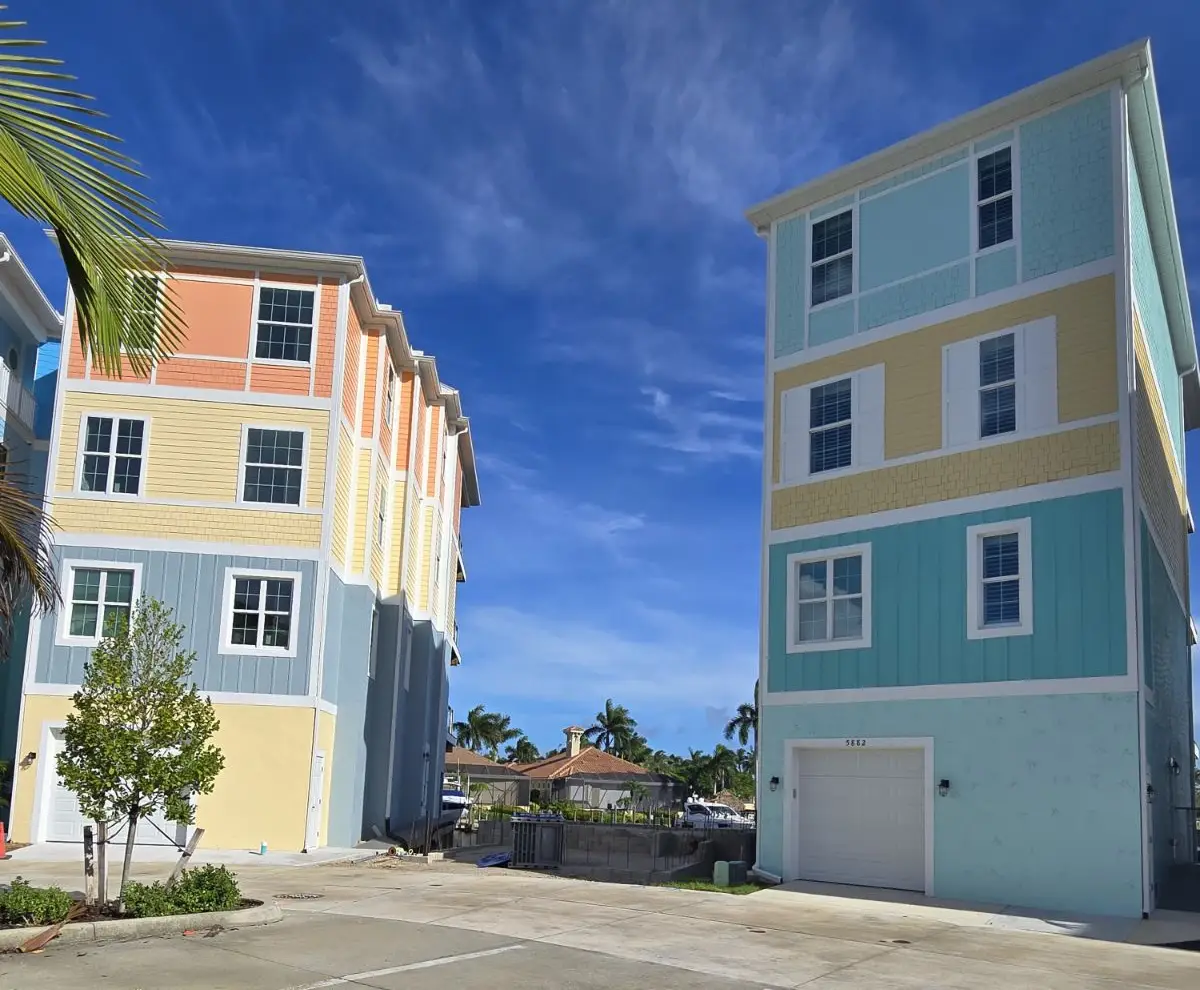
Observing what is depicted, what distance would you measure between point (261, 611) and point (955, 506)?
46.5 feet

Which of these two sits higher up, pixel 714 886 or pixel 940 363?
pixel 940 363

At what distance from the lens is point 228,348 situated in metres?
26.4

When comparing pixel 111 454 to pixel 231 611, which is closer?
pixel 231 611

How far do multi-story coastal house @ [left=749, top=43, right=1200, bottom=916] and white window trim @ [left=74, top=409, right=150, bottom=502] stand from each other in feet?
43.2

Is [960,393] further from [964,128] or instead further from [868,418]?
[964,128]

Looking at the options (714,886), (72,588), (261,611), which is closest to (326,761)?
(261,611)

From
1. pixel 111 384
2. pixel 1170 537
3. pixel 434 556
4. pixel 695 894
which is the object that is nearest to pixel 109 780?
pixel 695 894

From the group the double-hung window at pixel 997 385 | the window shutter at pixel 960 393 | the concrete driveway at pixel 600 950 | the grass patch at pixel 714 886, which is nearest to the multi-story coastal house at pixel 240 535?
the concrete driveway at pixel 600 950

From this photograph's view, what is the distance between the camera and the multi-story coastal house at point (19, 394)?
26.1 meters

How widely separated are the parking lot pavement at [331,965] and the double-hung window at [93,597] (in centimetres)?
1325

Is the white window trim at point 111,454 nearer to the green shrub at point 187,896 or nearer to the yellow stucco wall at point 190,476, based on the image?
the yellow stucco wall at point 190,476

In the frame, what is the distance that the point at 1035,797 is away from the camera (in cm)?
1803

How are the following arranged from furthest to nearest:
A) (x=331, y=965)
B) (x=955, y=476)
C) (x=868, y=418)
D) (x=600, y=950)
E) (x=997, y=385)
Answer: (x=868, y=418)
(x=955, y=476)
(x=997, y=385)
(x=600, y=950)
(x=331, y=965)

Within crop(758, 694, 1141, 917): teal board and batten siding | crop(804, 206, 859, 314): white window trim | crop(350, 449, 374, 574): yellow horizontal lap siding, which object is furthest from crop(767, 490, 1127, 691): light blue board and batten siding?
crop(350, 449, 374, 574): yellow horizontal lap siding
